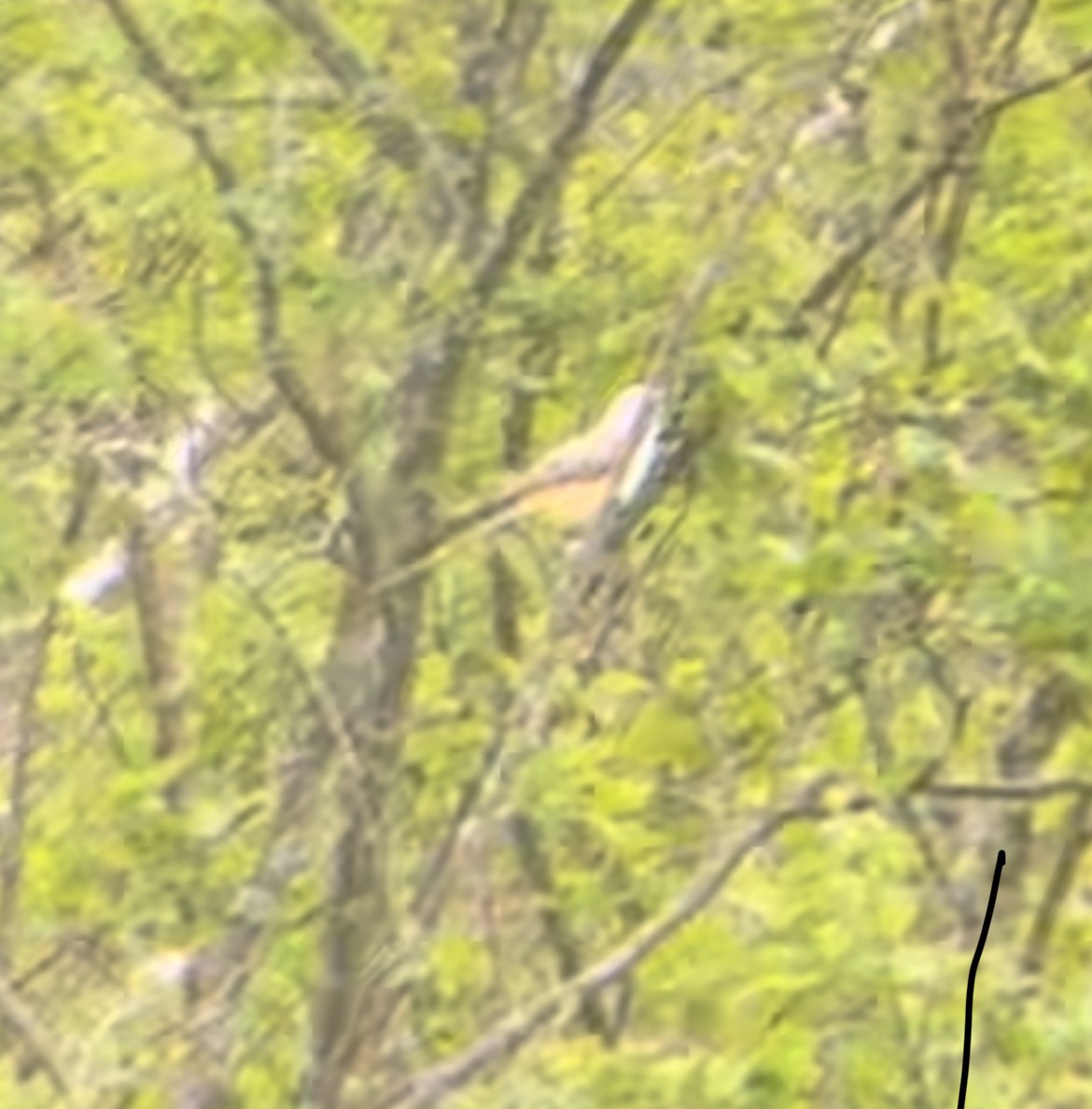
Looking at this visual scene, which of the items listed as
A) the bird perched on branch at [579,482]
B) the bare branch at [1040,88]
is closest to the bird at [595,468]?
the bird perched on branch at [579,482]

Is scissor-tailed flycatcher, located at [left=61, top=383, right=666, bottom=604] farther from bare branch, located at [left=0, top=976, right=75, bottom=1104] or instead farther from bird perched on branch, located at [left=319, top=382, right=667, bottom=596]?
bare branch, located at [left=0, top=976, right=75, bottom=1104]

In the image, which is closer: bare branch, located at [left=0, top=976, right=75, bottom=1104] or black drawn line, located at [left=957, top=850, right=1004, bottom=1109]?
black drawn line, located at [left=957, top=850, right=1004, bottom=1109]

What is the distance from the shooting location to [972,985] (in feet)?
5.18

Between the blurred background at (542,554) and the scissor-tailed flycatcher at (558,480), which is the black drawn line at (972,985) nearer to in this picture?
the blurred background at (542,554)

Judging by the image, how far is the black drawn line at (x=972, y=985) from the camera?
155cm

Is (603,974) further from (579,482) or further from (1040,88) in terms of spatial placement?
(1040,88)

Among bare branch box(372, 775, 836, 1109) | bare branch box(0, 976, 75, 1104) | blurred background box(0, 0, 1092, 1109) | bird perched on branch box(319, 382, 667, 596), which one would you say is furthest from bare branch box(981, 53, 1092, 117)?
bare branch box(0, 976, 75, 1104)

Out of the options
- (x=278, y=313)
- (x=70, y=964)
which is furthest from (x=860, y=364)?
(x=70, y=964)

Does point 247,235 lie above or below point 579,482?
above

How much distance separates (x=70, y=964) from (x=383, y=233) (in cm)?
51

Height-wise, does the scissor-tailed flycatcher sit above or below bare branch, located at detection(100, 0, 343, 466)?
below

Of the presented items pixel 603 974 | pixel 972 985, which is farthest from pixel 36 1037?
pixel 972 985

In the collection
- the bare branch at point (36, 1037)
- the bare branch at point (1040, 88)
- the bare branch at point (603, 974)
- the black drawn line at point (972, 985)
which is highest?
the bare branch at point (1040, 88)

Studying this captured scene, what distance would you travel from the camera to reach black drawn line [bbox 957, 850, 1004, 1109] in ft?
5.09
